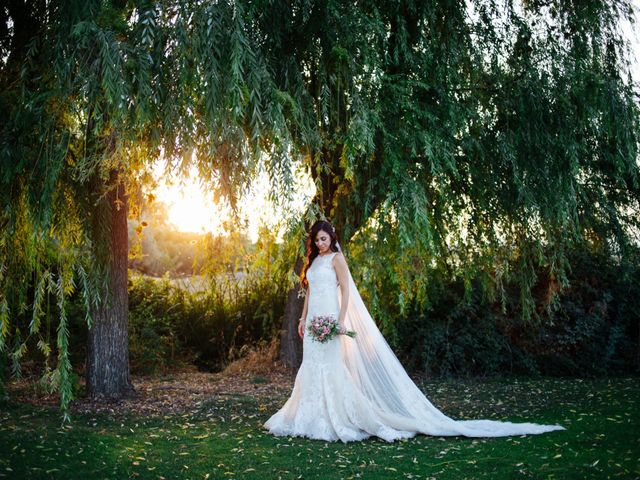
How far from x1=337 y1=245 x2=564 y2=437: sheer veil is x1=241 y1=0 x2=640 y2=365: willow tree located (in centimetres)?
85

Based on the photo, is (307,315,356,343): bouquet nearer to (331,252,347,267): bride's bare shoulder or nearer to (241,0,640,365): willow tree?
(331,252,347,267): bride's bare shoulder

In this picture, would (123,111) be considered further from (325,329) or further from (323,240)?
(325,329)

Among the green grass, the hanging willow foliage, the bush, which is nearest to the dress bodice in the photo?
the hanging willow foliage

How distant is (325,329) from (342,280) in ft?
1.63

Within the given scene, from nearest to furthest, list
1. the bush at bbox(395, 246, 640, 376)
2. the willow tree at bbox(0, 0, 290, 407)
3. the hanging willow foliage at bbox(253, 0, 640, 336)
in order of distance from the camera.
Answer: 1. the willow tree at bbox(0, 0, 290, 407)
2. the hanging willow foliage at bbox(253, 0, 640, 336)
3. the bush at bbox(395, 246, 640, 376)

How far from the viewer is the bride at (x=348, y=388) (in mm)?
5613

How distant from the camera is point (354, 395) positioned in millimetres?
5812

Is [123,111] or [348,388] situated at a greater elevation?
[123,111]

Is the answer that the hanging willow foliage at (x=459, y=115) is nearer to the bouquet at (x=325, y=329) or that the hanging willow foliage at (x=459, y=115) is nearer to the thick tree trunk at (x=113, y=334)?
the bouquet at (x=325, y=329)

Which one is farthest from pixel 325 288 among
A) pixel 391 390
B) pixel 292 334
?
pixel 292 334

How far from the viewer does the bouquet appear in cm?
587

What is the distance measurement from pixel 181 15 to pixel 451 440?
12.6 feet

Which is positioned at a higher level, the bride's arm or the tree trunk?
the bride's arm

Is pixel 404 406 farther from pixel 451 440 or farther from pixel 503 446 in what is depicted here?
pixel 503 446
